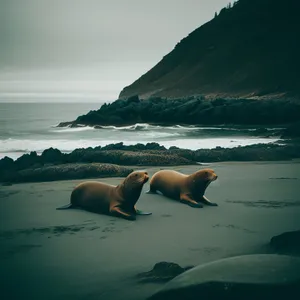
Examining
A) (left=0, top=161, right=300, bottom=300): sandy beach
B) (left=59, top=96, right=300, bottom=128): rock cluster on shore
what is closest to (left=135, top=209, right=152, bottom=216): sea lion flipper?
(left=0, top=161, right=300, bottom=300): sandy beach

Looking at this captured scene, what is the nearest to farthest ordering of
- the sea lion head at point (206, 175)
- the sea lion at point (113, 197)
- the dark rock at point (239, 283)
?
1. the dark rock at point (239, 283)
2. the sea lion at point (113, 197)
3. the sea lion head at point (206, 175)

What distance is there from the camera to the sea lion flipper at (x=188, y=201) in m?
7.17

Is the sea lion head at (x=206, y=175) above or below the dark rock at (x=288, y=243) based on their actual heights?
above

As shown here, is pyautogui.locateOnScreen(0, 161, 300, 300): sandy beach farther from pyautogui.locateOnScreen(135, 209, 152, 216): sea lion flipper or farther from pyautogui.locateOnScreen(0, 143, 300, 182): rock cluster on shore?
pyautogui.locateOnScreen(0, 143, 300, 182): rock cluster on shore

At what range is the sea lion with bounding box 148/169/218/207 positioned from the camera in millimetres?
7336

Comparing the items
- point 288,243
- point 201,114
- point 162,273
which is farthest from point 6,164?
point 201,114

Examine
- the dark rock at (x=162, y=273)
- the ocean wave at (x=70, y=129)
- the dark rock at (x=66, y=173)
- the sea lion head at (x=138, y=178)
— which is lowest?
the dark rock at (x=162, y=273)

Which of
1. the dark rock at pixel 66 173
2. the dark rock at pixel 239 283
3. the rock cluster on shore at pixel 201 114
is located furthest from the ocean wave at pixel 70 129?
the dark rock at pixel 239 283

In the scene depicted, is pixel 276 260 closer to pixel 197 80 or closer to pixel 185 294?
pixel 185 294

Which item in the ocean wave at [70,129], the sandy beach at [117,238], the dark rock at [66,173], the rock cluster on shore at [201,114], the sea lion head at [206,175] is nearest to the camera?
the sandy beach at [117,238]

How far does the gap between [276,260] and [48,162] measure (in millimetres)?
8841

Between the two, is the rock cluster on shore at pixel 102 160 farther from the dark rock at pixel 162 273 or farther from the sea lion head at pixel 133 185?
the dark rock at pixel 162 273

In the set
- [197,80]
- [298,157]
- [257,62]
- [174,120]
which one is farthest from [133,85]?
[298,157]

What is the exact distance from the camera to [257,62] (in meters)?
97.2
